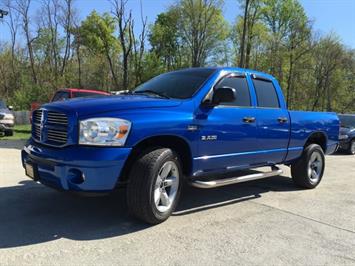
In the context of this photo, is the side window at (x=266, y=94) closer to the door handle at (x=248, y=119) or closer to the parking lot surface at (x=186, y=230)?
the door handle at (x=248, y=119)

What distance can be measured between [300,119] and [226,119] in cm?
225

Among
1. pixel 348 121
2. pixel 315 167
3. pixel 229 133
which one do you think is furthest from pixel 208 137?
pixel 348 121

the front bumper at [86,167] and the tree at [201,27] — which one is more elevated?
the tree at [201,27]

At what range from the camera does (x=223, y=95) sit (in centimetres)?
520

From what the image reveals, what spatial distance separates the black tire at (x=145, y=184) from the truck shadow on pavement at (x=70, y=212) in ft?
0.67

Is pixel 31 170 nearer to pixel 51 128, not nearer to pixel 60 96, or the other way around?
pixel 51 128

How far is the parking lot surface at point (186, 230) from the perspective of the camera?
384cm

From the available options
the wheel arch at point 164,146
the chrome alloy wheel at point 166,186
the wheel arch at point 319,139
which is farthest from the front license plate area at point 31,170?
the wheel arch at point 319,139

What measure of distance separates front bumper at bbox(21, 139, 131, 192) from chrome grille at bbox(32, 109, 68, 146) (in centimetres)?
16

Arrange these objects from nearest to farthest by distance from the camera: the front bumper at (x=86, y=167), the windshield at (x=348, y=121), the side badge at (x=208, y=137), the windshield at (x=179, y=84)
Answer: the front bumper at (x=86, y=167) → the side badge at (x=208, y=137) → the windshield at (x=179, y=84) → the windshield at (x=348, y=121)

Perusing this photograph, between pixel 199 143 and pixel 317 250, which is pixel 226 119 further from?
pixel 317 250

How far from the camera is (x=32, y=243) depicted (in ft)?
13.1

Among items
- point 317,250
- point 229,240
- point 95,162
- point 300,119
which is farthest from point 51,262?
point 300,119

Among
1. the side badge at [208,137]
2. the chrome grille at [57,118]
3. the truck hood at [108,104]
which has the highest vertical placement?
the truck hood at [108,104]
